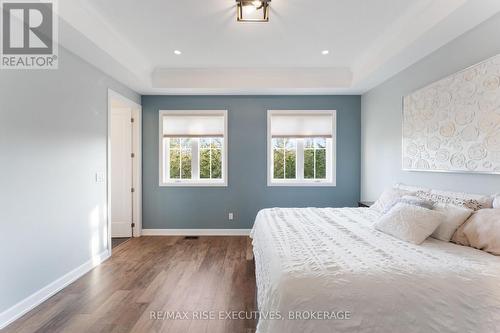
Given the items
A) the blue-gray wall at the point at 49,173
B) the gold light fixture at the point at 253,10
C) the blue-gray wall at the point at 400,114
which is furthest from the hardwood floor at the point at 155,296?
the gold light fixture at the point at 253,10

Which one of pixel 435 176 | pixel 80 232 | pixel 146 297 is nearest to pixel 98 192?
pixel 80 232

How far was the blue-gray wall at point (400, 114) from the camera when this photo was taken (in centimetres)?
209

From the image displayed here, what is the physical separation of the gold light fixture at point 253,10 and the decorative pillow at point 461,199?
243 centimetres

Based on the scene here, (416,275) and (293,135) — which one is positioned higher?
(293,135)

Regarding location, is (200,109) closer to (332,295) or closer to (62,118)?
(62,118)

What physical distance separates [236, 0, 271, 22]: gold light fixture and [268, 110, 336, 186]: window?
204 centimetres

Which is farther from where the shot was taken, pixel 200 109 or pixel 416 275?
pixel 200 109

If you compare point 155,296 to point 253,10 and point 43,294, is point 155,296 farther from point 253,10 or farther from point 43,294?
point 253,10

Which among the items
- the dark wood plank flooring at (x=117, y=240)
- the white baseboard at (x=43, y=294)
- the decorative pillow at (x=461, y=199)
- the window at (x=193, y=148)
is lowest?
the dark wood plank flooring at (x=117, y=240)

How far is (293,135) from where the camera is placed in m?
4.46

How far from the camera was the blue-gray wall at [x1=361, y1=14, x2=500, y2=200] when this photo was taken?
2.09 m

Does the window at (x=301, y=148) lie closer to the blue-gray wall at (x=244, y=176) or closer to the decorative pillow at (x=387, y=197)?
the blue-gray wall at (x=244, y=176)

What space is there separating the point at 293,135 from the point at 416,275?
3.36 m

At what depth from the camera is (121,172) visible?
4.27 metres
